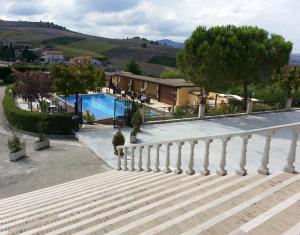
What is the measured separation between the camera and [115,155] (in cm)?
1450

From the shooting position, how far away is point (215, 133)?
18.3m

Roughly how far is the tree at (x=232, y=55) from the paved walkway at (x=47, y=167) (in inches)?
453

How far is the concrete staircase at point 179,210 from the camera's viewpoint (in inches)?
161

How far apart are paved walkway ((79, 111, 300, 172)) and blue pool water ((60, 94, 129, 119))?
10.4m

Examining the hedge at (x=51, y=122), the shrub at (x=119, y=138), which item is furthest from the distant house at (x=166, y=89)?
the shrub at (x=119, y=138)

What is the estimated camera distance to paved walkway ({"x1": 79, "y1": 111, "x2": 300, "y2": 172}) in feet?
42.9

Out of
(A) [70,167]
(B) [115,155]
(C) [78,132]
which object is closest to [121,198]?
(A) [70,167]

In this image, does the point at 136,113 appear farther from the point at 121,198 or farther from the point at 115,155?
the point at 121,198

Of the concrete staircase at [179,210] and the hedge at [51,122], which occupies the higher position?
the concrete staircase at [179,210]

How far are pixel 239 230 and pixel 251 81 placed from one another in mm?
22048

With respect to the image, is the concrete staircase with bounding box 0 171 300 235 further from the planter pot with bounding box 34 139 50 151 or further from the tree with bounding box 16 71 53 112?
the tree with bounding box 16 71 53 112

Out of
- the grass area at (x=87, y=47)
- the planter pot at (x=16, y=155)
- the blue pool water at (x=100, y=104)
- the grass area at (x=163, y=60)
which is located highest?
the grass area at (x=87, y=47)

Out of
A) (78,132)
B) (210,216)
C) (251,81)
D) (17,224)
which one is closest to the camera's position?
(210,216)

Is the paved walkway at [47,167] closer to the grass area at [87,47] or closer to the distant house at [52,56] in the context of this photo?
the distant house at [52,56]
